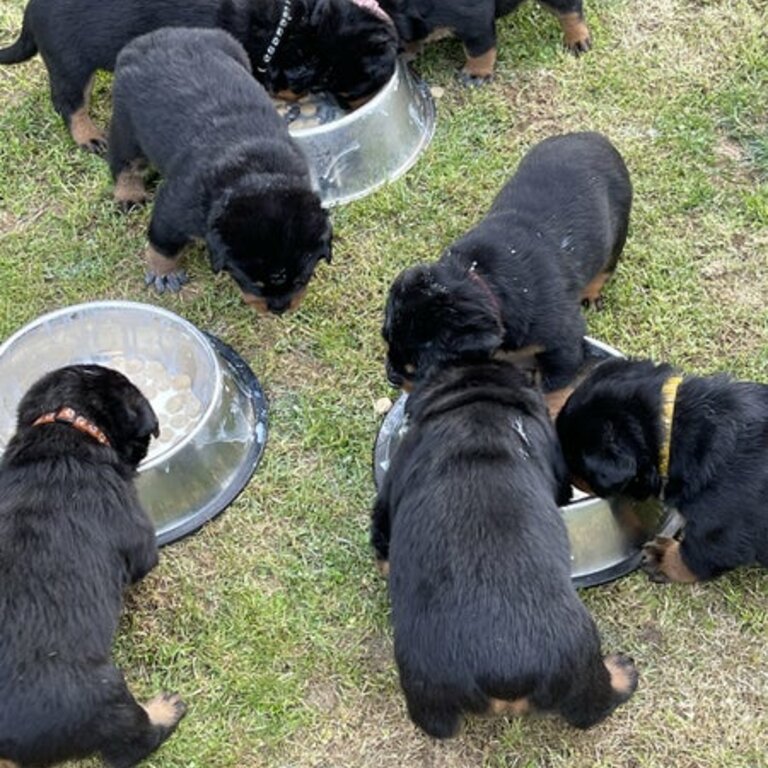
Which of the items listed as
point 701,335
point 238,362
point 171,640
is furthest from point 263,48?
point 171,640

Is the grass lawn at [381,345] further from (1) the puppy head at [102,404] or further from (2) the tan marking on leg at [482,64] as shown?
(1) the puppy head at [102,404]

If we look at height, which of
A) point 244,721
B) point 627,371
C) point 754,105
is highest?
point 627,371

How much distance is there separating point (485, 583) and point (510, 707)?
1.38 feet

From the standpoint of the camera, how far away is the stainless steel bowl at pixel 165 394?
477cm

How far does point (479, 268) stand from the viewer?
4.74 meters

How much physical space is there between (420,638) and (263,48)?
3.32m

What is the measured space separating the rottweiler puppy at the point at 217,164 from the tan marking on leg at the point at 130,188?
5 centimetres

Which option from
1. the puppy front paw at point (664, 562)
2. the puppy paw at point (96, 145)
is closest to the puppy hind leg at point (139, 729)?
the puppy front paw at point (664, 562)

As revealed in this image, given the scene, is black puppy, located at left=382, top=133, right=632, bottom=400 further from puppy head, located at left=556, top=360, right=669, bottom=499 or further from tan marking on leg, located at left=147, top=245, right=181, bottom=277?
tan marking on leg, located at left=147, top=245, right=181, bottom=277

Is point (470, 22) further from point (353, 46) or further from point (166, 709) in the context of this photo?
point (166, 709)

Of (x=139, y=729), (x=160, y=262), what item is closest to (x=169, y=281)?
(x=160, y=262)

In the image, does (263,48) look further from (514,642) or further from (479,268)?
(514,642)

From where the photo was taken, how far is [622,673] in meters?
4.29

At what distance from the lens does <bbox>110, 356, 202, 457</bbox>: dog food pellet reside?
5230mm
